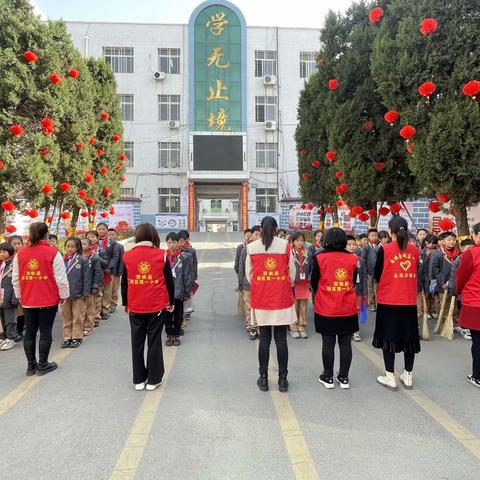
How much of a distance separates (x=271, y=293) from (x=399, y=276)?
4.25 ft

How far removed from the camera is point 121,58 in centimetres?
2723

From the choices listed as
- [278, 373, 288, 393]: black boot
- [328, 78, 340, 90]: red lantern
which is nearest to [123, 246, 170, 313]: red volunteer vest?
[278, 373, 288, 393]: black boot

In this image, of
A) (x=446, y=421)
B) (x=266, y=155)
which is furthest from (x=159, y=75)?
(x=446, y=421)

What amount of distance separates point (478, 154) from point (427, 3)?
2.90 meters

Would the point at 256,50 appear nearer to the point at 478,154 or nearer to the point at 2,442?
the point at 478,154

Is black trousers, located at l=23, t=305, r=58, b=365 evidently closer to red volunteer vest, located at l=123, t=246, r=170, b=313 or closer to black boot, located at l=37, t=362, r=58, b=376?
black boot, located at l=37, t=362, r=58, b=376

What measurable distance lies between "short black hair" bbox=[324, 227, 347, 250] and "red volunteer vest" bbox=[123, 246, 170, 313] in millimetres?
1705

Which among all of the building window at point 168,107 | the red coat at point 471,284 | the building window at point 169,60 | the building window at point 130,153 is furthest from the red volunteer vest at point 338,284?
the building window at point 169,60

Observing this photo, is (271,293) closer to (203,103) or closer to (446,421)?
(446,421)

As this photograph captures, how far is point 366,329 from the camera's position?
20.6 ft

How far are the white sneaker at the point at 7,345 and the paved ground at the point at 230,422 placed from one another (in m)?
0.26

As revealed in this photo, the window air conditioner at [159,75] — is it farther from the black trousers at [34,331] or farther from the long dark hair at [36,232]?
the black trousers at [34,331]

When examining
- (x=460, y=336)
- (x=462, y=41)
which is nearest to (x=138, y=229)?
(x=460, y=336)

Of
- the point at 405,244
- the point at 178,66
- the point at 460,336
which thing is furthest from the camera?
the point at 178,66
